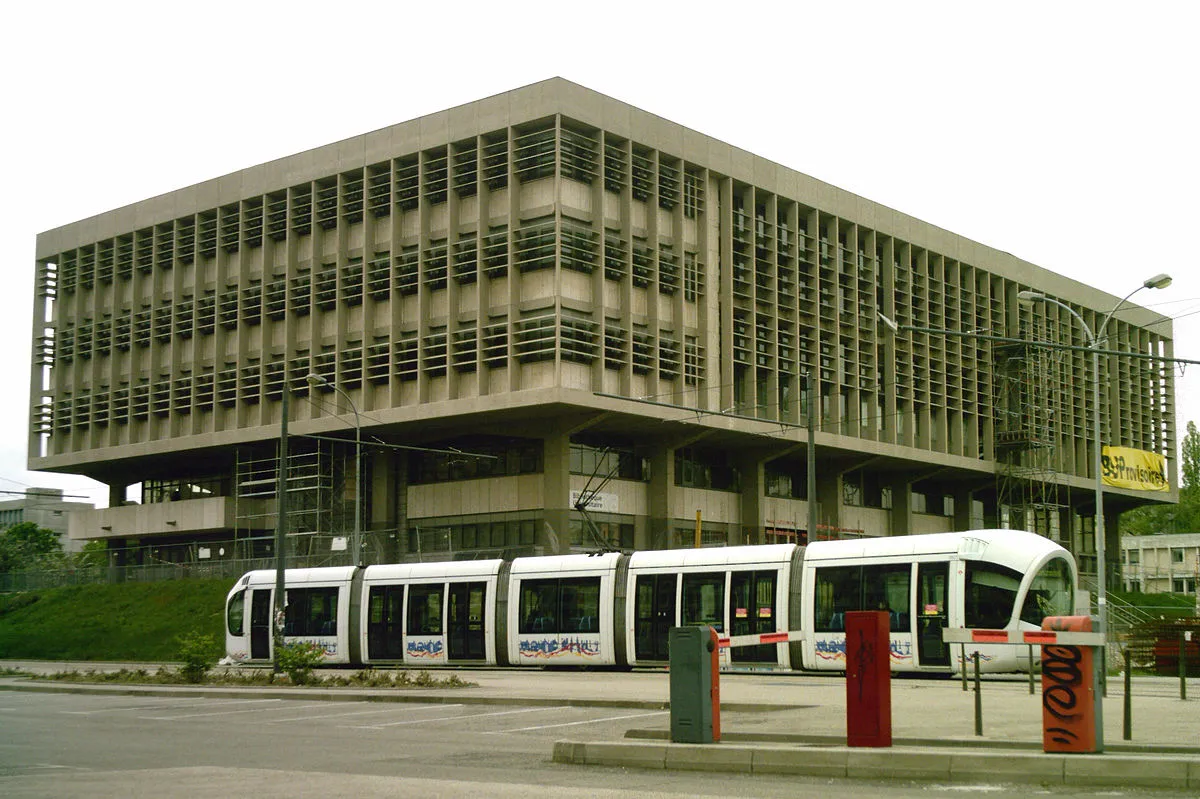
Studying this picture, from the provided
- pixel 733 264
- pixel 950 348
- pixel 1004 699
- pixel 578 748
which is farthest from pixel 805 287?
pixel 578 748

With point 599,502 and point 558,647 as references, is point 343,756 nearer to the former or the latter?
point 558,647

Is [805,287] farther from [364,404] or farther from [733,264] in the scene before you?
[364,404]

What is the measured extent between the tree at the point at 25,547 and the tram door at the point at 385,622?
68.9 m

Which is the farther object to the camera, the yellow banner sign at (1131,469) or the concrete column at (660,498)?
the yellow banner sign at (1131,469)

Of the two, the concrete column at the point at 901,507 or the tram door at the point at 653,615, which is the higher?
the concrete column at the point at 901,507

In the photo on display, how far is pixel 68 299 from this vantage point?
236 ft

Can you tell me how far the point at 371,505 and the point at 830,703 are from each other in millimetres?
44443

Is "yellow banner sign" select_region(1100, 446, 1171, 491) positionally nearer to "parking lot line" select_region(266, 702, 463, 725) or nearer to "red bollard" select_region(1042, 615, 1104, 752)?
"parking lot line" select_region(266, 702, 463, 725)

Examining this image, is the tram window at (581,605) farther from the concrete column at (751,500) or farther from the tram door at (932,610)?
the concrete column at (751,500)

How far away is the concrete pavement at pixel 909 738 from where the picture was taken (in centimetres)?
1101

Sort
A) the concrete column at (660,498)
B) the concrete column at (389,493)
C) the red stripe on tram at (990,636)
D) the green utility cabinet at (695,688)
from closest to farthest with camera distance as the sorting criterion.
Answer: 1. the red stripe on tram at (990,636)
2. the green utility cabinet at (695,688)
3. the concrete column at (660,498)
4. the concrete column at (389,493)

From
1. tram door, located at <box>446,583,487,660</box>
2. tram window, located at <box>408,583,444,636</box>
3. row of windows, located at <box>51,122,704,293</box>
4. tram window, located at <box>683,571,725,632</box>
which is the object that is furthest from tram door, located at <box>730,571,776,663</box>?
row of windows, located at <box>51,122,704,293</box>

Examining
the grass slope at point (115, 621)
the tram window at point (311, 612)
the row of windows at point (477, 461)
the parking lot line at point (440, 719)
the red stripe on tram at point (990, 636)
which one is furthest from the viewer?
the row of windows at point (477, 461)

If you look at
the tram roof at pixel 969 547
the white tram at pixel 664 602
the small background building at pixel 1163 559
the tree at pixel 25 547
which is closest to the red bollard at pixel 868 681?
→ the white tram at pixel 664 602
